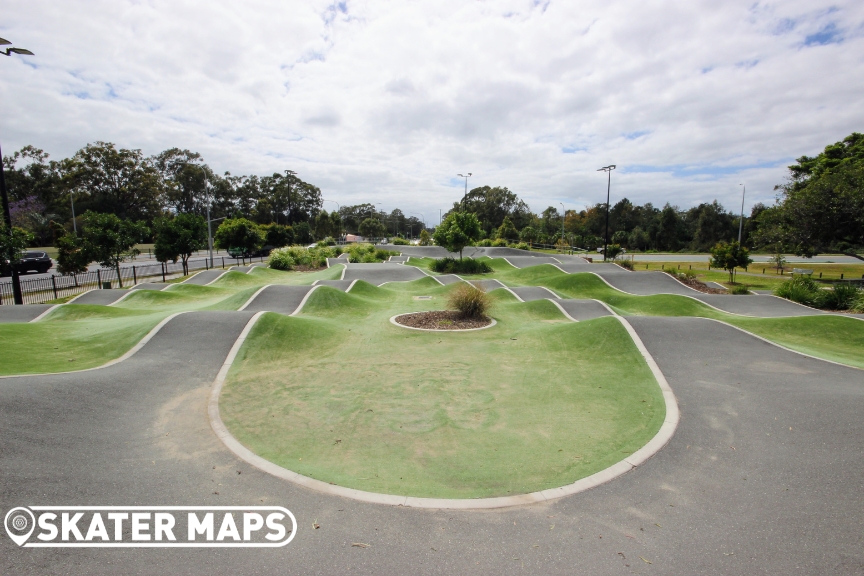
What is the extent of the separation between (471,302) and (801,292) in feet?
A: 49.9

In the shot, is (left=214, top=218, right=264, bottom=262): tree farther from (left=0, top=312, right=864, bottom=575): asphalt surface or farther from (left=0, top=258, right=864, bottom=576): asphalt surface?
(left=0, top=312, right=864, bottom=575): asphalt surface

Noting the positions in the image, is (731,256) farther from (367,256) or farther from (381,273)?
(367,256)

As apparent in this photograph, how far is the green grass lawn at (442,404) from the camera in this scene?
202 inches

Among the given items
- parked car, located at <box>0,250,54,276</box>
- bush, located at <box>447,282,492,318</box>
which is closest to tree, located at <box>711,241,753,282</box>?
bush, located at <box>447,282,492,318</box>

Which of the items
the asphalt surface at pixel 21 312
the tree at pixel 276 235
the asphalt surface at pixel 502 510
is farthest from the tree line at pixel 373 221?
the asphalt surface at pixel 502 510

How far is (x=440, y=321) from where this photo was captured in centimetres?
1302

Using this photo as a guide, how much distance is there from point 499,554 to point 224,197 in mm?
89494

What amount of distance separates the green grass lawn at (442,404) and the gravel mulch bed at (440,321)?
1.99 ft

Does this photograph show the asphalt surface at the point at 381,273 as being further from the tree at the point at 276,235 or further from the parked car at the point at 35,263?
the tree at the point at 276,235

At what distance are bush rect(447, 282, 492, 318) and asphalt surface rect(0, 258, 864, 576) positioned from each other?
6818mm

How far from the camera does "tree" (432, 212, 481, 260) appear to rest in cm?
3109

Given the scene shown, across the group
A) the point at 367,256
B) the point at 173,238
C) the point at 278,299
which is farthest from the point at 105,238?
the point at 367,256

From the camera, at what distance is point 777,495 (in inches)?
172

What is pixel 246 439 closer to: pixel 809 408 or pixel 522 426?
pixel 522 426
